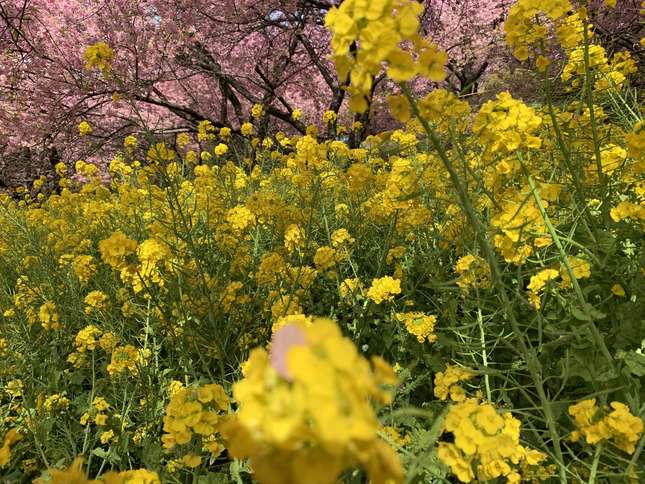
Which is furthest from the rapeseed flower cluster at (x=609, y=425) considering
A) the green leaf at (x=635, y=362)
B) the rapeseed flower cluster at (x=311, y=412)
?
the rapeseed flower cluster at (x=311, y=412)

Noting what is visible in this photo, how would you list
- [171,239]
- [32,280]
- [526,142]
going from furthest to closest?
[32,280] → [171,239] → [526,142]

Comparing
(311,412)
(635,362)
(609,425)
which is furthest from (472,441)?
(635,362)

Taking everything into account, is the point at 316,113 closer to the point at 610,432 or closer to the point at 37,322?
the point at 37,322

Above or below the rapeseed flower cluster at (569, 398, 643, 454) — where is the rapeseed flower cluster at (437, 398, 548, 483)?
above

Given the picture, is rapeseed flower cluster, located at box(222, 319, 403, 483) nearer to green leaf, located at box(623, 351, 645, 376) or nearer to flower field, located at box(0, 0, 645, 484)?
flower field, located at box(0, 0, 645, 484)

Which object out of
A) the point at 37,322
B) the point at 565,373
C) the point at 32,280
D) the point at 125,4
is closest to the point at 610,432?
the point at 565,373

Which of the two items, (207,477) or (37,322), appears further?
(37,322)

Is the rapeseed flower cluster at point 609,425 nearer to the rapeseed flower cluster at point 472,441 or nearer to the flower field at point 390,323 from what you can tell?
the flower field at point 390,323

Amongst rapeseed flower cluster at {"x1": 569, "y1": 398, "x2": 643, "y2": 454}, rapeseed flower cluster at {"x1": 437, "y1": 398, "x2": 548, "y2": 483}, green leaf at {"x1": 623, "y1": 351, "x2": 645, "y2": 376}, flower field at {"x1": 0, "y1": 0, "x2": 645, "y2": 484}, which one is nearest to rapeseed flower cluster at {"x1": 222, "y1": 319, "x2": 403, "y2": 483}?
flower field at {"x1": 0, "y1": 0, "x2": 645, "y2": 484}

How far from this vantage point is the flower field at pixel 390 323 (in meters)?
0.57

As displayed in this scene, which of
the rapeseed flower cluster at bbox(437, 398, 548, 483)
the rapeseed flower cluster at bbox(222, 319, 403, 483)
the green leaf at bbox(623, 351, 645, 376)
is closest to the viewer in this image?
the rapeseed flower cluster at bbox(222, 319, 403, 483)

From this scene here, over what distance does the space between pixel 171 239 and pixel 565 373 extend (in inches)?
84.2

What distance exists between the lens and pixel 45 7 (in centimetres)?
885

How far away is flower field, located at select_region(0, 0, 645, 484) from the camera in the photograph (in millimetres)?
569
